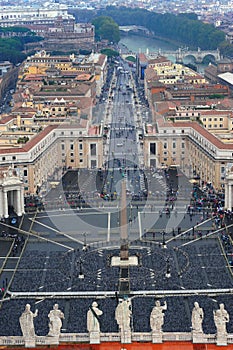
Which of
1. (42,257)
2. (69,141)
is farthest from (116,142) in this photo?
(42,257)

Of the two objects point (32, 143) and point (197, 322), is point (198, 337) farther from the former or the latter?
point (32, 143)

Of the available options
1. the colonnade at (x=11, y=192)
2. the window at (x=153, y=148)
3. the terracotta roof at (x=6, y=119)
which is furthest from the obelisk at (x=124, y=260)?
the terracotta roof at (x=6, y=119)

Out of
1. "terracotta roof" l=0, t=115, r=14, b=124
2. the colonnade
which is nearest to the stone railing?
the colonnade

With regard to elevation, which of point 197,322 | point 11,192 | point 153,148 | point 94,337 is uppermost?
point 197,322

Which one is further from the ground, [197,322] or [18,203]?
[197,322]

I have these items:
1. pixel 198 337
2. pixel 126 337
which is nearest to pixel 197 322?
Answer: pixel 198 337

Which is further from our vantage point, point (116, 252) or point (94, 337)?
point (116, 252)

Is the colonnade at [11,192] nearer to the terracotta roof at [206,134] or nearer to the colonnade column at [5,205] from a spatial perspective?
the colonnade column at [5,205]
